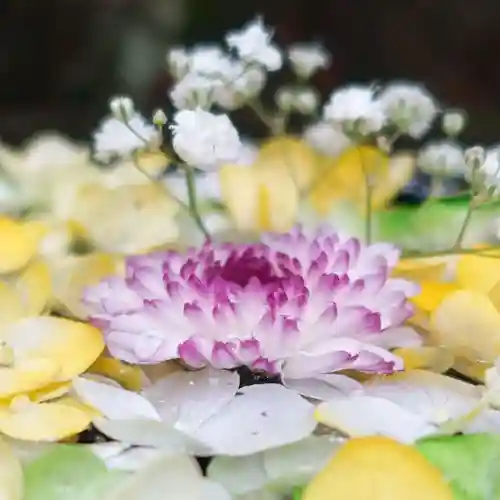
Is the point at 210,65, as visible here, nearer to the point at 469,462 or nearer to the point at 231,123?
the point at 231,123

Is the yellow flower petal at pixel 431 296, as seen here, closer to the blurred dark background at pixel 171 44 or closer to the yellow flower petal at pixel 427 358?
the yellow flower petal at pixel 427 358

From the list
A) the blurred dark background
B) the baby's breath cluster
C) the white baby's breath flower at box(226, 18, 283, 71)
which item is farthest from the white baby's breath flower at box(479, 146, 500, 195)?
the blurred dark background

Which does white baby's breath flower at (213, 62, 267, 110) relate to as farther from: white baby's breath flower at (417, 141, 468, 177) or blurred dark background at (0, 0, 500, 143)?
blurred dark background at (0, 0, 500, 143)

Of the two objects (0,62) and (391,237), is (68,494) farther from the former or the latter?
(0,62)

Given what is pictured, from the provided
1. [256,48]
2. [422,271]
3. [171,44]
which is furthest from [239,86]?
[171,44]

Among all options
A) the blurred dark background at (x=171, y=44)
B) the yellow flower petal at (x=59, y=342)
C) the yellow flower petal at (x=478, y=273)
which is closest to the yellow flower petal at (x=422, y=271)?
the yellow flower petal at (x=478, y=273)

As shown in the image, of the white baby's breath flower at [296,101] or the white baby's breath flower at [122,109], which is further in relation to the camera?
the white baby's breath flower at [296,101]

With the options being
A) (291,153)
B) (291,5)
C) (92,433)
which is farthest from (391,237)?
(291,5)
